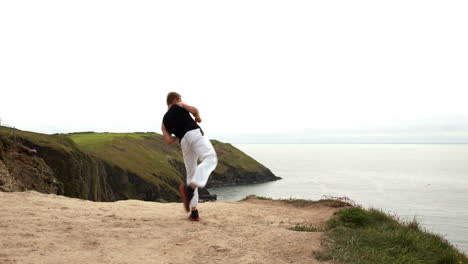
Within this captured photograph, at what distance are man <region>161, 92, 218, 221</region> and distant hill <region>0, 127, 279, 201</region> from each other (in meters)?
6.68

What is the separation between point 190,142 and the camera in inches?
312

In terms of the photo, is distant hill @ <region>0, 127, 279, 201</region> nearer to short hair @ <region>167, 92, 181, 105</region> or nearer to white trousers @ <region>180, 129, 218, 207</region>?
short hair @ <region>167, 92, 181, 105</region>

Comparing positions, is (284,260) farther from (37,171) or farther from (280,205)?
(37,171)

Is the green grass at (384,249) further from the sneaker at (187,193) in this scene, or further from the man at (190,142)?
the sneaker at (187,193)

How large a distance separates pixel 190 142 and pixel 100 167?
158ft

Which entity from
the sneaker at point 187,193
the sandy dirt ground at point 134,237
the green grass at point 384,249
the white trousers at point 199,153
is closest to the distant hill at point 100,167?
the sandy dirt ground at point 134,237

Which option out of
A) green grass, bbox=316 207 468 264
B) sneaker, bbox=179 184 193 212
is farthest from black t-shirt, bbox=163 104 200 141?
green grass, bbox=316 207 468 264

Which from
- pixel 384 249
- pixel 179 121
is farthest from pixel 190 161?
pixel 384 249

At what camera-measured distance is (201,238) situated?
22.1ft

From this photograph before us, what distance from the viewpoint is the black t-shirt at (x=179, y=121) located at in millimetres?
8039

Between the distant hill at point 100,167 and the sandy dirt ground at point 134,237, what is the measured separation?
4.40 metres

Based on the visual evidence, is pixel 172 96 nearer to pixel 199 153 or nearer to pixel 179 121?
pixel 179 121

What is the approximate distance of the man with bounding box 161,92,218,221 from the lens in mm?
7828

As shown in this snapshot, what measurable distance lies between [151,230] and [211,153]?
2.05m
